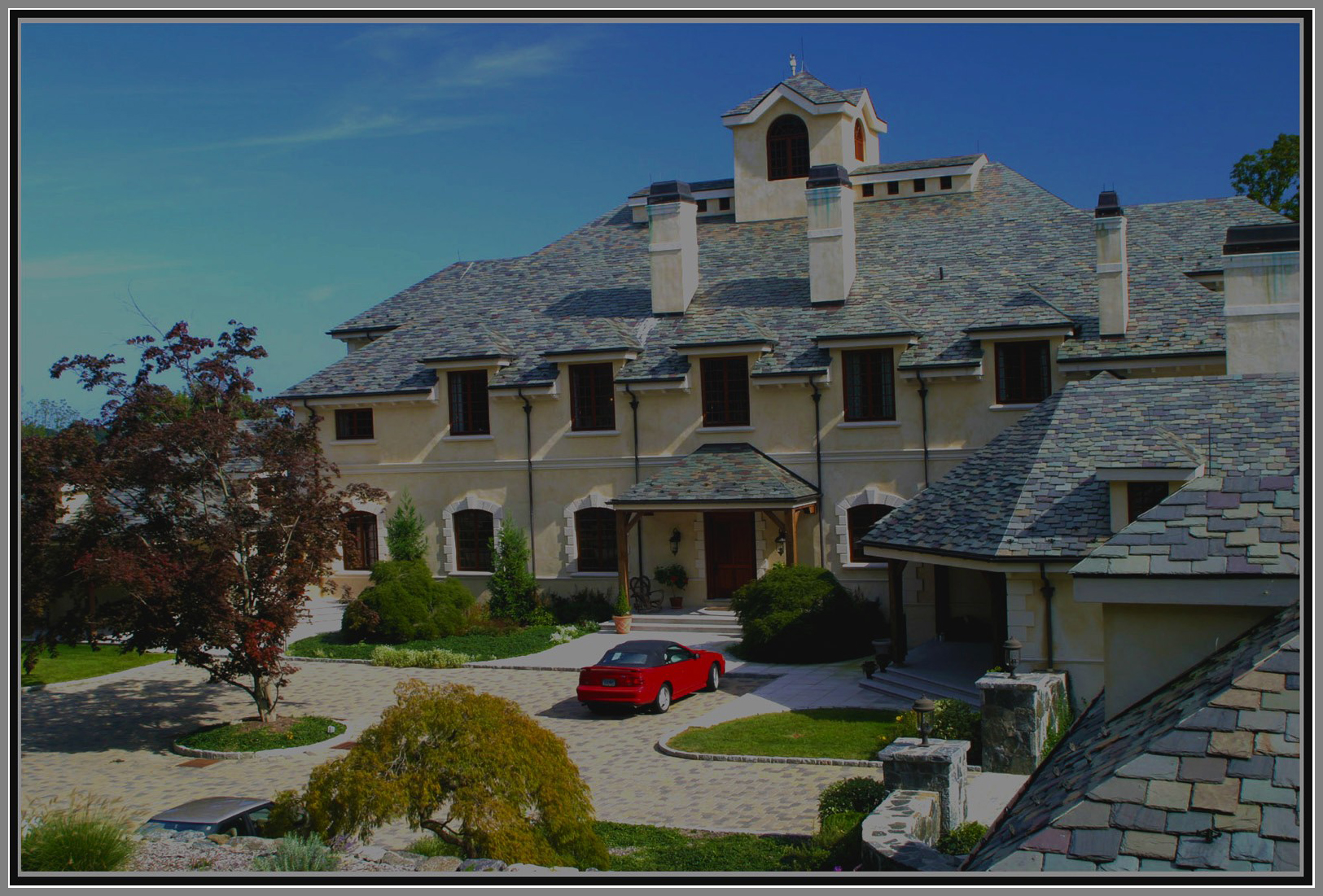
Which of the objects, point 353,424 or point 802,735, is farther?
point 353,424

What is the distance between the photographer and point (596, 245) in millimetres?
40562

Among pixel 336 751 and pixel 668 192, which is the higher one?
pixel 668 192

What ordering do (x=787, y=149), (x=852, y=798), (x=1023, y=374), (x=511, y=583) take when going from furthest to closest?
1. (x=787, y=149)
2. (x=511, y=583)
3. (x=1023, y=374)
4. (x=852, y=798)

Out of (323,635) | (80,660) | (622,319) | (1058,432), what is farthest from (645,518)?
(80,660)

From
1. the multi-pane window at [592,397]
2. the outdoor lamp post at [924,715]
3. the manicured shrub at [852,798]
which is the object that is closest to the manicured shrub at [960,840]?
the outdoor lamp post at [924,715]

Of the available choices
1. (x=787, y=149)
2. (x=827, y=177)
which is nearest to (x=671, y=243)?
(x=827, y=177)

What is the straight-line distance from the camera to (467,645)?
99.8ft

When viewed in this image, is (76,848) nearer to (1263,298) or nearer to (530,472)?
(530,472)

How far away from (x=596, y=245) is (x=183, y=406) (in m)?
20.4

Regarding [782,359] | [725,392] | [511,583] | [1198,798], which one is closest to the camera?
[1198,798]

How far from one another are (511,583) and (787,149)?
1616cm

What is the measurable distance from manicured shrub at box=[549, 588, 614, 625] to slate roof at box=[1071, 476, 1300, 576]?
23.7 metres

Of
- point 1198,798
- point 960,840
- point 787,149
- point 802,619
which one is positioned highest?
point 787,149

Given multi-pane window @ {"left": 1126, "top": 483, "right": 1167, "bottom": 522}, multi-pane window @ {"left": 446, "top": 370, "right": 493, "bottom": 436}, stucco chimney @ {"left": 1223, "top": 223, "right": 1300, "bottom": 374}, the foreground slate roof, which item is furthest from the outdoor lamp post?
multi-pane window @ {"left": 446, "top": 370, "right": 493, "bottom": 436}
